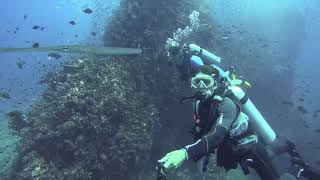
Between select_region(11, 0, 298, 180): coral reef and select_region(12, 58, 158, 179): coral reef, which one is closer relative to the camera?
select_region(12, 58, 158, 179): coral reef

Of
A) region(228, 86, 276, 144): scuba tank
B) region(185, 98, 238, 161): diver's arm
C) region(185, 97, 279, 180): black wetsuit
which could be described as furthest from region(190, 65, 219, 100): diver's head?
region(228, 86, 276, 144): scuba tank

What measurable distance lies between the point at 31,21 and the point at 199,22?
125710 mm

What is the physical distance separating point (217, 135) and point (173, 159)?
91cm

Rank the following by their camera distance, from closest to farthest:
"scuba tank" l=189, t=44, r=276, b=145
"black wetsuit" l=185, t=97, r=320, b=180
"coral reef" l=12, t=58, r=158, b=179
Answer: "black wetsuit" l=185, t=97, r=320, b=180 < "scuba tank" l=189, t=44, r=276, b=145 < "coral reef" l=12, t=58, r=158, b=179

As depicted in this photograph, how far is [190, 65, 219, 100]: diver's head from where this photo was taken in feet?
16.9

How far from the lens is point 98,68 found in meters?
13.1

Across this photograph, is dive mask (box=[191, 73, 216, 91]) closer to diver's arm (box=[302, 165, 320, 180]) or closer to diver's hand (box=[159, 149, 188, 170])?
diver's hand (box=[159, 149, 188, 170])

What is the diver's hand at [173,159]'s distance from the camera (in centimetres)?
396

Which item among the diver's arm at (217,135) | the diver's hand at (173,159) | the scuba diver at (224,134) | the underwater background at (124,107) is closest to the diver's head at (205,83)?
the scuba diver at (224,134)

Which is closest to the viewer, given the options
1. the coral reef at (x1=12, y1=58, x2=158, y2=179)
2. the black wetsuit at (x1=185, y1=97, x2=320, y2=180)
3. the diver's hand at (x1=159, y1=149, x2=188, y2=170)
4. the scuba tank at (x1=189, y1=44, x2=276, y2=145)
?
the diver's hand at (x1=159, y1=149, x2=188, y2=170)

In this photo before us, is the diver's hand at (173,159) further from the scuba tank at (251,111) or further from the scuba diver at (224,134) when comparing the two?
the scuba tank at (251,111)

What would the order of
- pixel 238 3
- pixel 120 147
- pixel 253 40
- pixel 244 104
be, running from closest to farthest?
pixel 244 104 → pixel 120 147 → pixel 253 40 → pixel 238 3

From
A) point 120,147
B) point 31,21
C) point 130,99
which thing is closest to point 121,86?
point 130,99

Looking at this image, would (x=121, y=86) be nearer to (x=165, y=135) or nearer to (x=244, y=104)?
(x=165, y=135)
